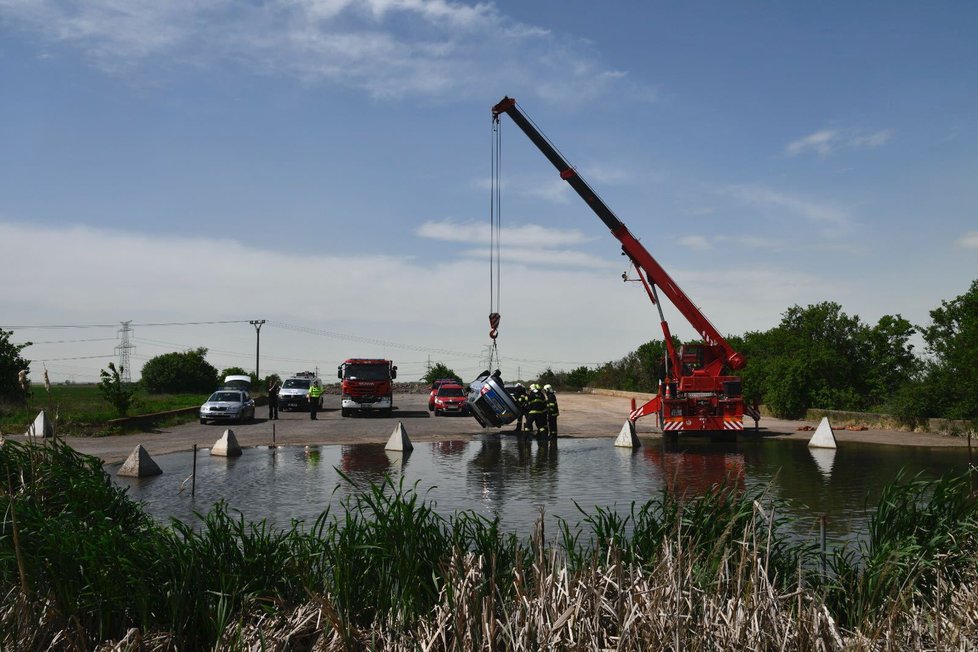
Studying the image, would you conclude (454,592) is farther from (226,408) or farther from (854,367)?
(854,367)

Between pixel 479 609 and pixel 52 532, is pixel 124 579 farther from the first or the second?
pixel 479 609

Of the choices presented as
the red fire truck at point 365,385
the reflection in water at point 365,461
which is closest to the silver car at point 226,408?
the red fire truck at point 365,385

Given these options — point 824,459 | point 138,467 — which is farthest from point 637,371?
point 138,467

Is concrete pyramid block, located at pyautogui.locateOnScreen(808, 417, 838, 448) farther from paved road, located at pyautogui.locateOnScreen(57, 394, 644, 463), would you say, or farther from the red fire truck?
the red fire truck

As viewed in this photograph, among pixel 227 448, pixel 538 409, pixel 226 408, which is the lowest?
pixel 227 448

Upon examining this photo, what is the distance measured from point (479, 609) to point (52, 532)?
320 cm

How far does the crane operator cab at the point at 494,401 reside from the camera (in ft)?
88.8

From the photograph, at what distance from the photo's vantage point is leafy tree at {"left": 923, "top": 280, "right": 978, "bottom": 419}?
26.2 metres

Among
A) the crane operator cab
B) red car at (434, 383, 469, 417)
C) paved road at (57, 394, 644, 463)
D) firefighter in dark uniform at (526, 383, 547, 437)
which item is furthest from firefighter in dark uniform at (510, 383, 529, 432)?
red car at (434, 383, 469, 417)

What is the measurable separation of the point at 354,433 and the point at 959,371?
19956mm

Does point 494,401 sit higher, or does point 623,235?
point 623,235

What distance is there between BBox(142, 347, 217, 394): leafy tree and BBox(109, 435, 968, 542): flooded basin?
45.2 m

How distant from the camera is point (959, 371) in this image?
27.0 m

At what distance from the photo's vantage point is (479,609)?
5.31 meters
